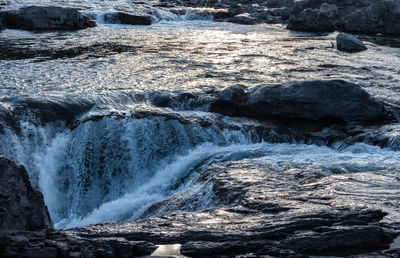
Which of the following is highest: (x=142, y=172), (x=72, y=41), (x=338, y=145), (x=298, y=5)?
(x=298, y=5)

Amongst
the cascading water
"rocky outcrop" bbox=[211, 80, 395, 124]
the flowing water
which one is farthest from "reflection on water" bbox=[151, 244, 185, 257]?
"rocky outcrop" bbox=[211, 80, 395, 124]

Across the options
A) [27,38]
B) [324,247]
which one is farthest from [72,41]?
[324,247]

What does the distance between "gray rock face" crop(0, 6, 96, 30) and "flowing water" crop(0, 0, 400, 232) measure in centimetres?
599

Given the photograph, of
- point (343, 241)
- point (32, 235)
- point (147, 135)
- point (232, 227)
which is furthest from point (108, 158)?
point (343, 241)

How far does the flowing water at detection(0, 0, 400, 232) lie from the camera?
342 inches

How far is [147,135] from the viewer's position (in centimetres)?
1043

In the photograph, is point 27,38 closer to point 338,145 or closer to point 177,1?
point 338,145

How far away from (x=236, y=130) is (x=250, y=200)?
4.38 metres

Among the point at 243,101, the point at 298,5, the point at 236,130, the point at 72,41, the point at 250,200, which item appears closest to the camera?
the point at 250,200

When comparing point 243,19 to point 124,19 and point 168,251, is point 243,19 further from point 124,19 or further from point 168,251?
point 168,251

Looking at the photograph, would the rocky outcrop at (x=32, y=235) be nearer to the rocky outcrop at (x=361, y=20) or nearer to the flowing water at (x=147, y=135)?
the flowing water at (x=147, y=135)

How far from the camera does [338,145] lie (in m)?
10.1

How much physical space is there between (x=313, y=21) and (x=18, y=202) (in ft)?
71.1

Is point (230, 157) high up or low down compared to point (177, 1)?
down
